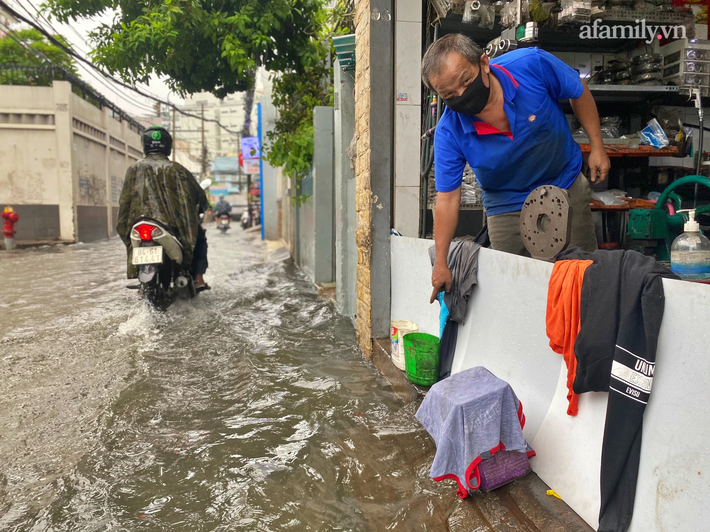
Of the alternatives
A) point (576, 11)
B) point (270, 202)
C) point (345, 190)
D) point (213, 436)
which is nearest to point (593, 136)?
point (576, 11)

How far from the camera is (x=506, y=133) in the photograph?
8.88 feet

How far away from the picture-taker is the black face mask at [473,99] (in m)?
2.55

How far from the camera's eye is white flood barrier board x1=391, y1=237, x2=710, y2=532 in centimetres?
153

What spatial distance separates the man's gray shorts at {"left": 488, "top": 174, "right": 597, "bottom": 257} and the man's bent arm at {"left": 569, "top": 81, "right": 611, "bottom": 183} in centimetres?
10

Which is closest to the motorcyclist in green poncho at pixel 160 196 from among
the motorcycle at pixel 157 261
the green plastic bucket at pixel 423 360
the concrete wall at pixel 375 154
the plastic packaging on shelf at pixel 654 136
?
the motorcycle at pixel 157 261

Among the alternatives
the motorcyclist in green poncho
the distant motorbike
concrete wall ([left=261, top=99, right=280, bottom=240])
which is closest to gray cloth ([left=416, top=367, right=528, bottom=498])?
the motorcyclist in green poncho

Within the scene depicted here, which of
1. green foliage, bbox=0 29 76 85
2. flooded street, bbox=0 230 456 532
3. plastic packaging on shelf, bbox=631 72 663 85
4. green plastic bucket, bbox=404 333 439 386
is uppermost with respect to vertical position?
green foliage, bbox=0 29 76 85

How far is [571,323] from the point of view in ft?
6.44

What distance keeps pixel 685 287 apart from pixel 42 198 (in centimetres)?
1884

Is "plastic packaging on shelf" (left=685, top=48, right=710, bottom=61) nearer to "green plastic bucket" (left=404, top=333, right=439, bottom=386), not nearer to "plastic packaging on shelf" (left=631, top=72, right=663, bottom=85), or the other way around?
"plastic packaging on shelf" (left=631, top=72, right=663, bottom=85)

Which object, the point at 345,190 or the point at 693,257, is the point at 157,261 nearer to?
the point at 345,190

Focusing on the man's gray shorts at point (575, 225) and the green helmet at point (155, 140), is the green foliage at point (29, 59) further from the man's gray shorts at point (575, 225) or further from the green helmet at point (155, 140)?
the man's gray shorts at point (575, 225)

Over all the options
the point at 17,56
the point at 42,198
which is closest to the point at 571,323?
the point at 42,198

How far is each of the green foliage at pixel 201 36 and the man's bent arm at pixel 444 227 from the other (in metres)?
5.39
